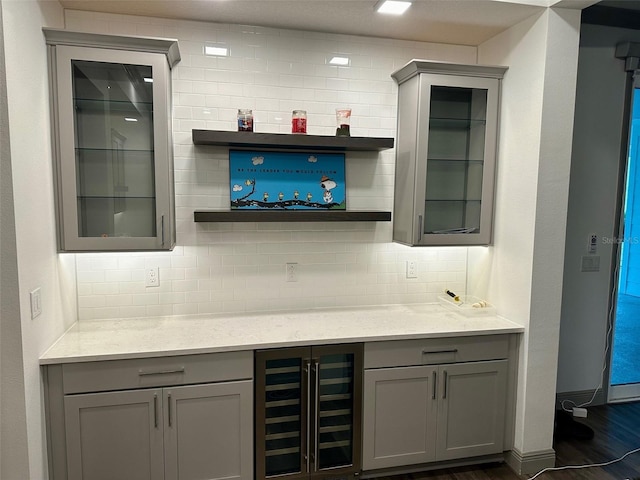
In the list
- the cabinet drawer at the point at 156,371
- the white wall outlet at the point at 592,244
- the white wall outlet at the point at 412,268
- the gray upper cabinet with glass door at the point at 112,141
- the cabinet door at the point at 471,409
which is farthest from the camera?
the white wall outlet at the point at 592,244

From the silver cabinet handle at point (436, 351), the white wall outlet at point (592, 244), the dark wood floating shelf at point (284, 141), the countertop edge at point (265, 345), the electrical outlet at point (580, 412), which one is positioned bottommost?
the electrical outlet at point (580, 412)

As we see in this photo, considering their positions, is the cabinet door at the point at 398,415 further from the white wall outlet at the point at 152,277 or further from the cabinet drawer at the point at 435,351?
the white wall outlet at the point at 152,277

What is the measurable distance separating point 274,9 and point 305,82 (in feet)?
1.54

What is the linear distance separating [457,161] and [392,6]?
3.29 feet

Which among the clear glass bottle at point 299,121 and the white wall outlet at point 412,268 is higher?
the clear glass bottle at point 299,121

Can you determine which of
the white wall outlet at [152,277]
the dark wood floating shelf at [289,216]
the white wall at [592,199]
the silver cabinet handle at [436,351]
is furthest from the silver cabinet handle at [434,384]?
the white wall outlet at [152,277]

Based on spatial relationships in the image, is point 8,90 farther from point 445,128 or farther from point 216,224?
point 445,128

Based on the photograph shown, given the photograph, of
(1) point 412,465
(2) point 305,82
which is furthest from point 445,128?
(1) point 412,465

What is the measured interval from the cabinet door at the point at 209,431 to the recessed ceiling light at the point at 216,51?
1.90 meters

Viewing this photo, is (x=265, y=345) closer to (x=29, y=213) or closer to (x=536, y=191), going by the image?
(x=29, y=213)

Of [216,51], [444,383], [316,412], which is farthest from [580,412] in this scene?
[216,51]

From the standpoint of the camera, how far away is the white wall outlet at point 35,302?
1925 millimetres

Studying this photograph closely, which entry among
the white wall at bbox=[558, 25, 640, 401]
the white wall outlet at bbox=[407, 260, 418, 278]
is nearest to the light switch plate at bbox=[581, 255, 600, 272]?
the white wall at bbox=[558, 25, 640, 401]

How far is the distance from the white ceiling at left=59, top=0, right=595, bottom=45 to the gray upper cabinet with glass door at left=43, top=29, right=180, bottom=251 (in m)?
0.31
